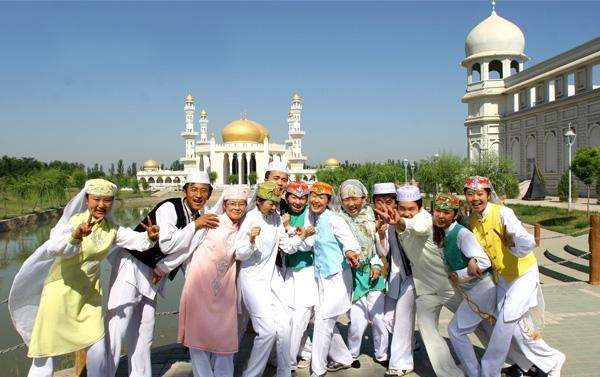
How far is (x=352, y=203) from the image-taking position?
4.82 m

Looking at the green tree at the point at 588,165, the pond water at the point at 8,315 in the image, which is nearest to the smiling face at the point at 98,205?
the pond water at the point at 8,315

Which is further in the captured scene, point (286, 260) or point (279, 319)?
point (286, 260)

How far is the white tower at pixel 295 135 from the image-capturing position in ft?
253

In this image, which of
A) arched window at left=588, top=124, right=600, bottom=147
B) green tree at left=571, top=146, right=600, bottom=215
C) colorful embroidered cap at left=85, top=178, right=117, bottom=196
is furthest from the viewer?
arched window at left=588, top=124, right=600, bottom=147

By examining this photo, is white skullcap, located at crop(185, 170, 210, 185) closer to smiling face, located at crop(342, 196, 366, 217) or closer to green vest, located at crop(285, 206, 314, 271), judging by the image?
green vest, located at crop(285, 206, 314, 271)

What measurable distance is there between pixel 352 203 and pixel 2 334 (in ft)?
21.0

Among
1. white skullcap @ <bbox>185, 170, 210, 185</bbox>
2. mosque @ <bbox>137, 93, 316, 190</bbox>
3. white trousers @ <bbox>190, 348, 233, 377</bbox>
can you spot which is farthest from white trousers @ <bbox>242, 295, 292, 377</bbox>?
mosque @ <bbox>137, 93, 316, 190</bbox>

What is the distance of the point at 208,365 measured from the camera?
4207 mm

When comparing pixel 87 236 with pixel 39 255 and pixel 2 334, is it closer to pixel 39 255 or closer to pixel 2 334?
pixel 39 255

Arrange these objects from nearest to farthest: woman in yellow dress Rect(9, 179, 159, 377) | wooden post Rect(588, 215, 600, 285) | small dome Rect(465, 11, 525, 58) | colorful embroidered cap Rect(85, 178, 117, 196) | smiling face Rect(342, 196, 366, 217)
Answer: woman in yellow dress Rect(9, 179, 159, 377) < colorful embroidered cap Rect(85, 178, 117, 196) < smiling face Rect(342, 196, 366, 217) < wooden post Rect(588, 215, 600, 285) < small dome Rect(465, 11, 525, 58)

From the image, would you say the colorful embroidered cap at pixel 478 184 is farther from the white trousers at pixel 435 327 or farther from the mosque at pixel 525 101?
the mosque at pixel 525 101

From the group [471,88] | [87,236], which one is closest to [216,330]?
[87,236]

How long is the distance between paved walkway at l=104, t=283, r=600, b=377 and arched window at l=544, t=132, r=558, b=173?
25382 millimetres

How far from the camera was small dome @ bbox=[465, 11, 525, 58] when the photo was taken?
3638 centimetres
